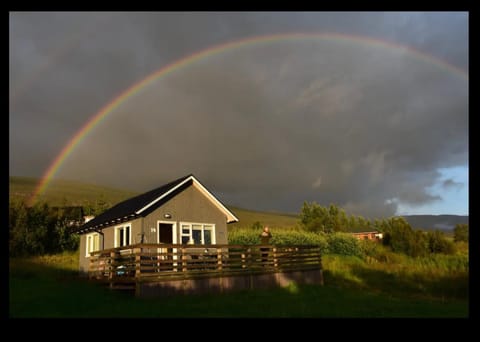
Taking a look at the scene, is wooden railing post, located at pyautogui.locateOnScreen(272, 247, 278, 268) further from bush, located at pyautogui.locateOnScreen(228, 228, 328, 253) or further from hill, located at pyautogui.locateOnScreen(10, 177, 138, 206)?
hill, located at pyautogui.locateOnScreen(10, 177, 138, 206)

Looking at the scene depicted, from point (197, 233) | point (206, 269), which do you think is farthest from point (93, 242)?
point (206, 269)

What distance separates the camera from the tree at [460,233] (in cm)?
4560

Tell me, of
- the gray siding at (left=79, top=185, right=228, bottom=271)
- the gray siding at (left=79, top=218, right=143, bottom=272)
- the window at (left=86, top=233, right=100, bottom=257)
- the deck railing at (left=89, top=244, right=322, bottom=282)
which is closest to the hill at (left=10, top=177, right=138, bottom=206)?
the gray siding at (left=79, top=218, right=143, bottom=272)

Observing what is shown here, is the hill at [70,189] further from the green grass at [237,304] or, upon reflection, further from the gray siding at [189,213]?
the green grass at [237,304]

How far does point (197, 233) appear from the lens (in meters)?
22.6

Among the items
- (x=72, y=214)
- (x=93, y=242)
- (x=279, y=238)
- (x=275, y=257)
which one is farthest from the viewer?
(x=72, y=214)

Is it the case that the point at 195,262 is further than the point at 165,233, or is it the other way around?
the point at 165,233

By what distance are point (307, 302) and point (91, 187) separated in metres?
118

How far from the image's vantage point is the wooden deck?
15.5 meters

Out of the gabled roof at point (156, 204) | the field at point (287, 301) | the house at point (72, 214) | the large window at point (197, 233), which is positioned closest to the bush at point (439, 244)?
the field at point (287, 301)

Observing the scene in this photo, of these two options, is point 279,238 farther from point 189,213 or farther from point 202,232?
point 189,213

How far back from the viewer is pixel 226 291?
56.8 feet

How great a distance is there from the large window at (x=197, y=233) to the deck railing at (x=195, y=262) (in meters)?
0.89

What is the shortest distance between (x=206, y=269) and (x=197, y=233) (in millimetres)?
5313
